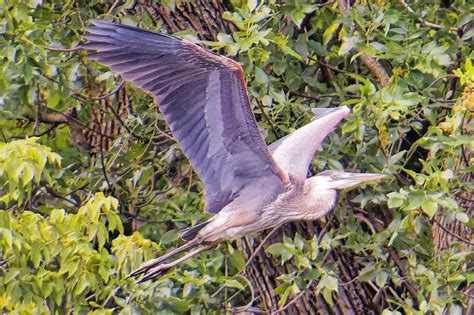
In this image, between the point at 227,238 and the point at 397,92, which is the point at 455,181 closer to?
the point at 397,92

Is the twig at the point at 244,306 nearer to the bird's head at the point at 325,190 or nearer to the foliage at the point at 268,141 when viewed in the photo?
the foliage at the point at 268,141

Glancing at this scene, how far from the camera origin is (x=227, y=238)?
4.64 metres

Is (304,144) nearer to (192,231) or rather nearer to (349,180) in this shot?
(349,180)

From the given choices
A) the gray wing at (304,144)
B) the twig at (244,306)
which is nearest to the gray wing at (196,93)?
the gray wing at (304,144)

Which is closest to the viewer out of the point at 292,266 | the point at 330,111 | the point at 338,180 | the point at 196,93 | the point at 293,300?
the point at 196,93

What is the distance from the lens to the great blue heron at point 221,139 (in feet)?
14.4

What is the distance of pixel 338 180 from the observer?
15.3ft

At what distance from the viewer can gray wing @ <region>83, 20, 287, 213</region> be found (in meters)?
4.38

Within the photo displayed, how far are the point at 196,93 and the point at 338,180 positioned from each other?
57 centimetres

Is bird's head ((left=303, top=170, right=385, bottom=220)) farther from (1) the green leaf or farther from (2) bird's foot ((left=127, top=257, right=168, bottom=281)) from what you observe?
(2) bird's foot ((left=127, top=257, right=168, bottom=281))

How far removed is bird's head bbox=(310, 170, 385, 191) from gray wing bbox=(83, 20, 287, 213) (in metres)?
0.15

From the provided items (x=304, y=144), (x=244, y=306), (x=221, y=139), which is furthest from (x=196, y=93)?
(x=244, y=306)

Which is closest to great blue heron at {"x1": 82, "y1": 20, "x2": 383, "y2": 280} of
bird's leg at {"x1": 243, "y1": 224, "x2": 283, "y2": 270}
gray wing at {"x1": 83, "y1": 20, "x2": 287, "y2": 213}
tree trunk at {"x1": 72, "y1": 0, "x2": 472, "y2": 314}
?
gray wing at {"x1": 83, "y1": 20, "x2": 287, "y2": 213}

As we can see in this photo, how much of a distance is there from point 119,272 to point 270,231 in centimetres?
70
